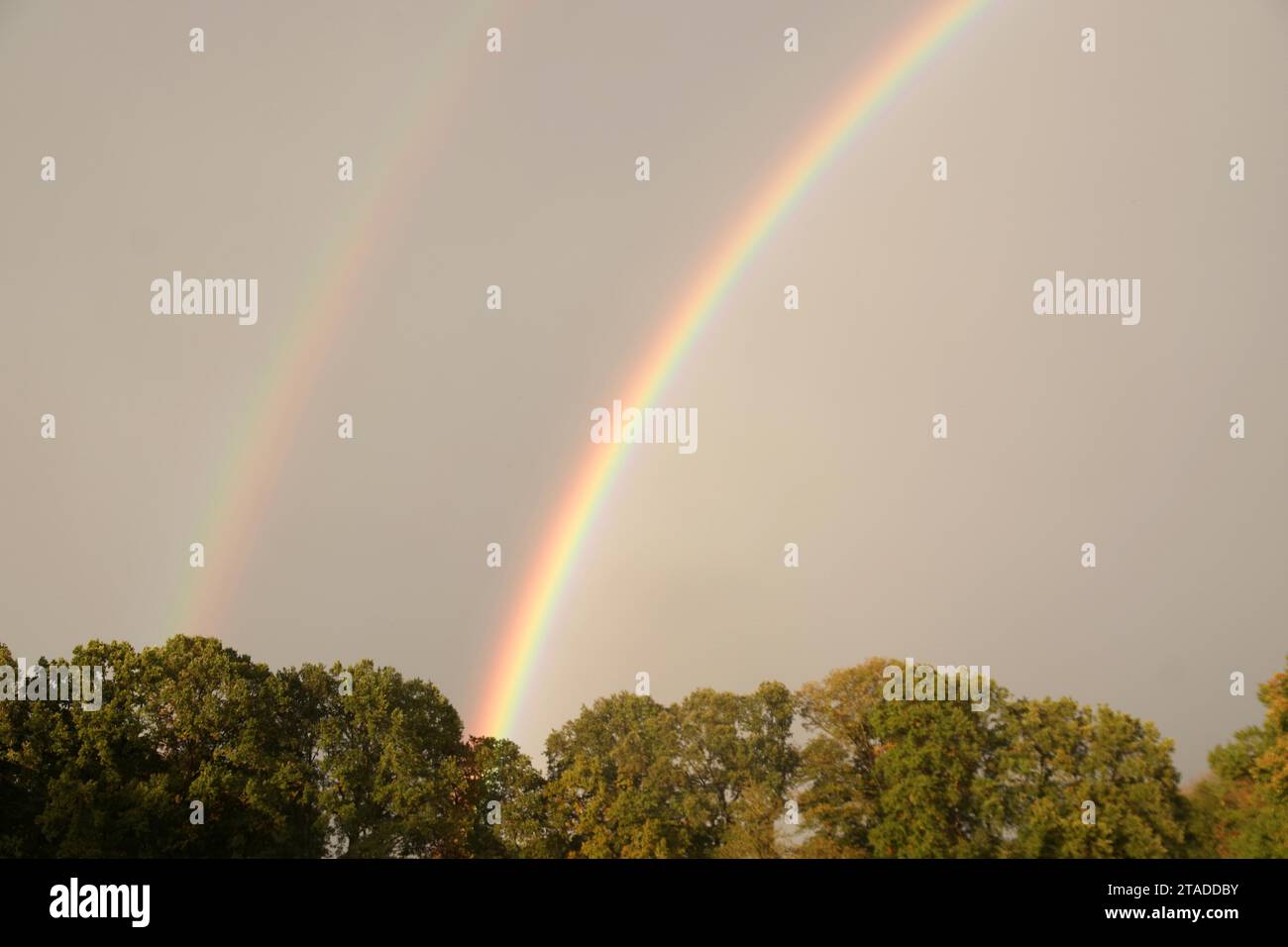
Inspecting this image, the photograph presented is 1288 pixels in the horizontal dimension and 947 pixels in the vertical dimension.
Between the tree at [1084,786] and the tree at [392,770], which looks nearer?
the tree at [1084,786]

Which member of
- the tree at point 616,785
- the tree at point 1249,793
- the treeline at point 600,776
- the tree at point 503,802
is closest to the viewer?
the tree at point 1249,793

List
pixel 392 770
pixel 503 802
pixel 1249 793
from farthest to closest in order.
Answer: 1. pixel 503 802
2. pixel 392 770
3. pixel 1249 793

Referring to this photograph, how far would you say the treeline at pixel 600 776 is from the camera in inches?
2457

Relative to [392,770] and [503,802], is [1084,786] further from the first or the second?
[392,770]

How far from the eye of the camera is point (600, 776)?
7031 cm

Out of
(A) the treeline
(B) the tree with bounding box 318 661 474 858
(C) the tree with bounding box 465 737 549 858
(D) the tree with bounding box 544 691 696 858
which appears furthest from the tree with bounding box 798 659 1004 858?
(B) the tree with bounding box 318 661 474 858

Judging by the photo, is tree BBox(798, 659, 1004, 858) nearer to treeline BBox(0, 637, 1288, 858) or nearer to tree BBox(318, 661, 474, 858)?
treeline BBox(0, 637, 1288, 858)

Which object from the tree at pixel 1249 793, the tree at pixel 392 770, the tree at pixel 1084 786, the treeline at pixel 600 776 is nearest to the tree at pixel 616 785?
the treeline at pixel 600 776

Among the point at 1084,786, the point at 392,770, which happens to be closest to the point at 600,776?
the point at 392,770

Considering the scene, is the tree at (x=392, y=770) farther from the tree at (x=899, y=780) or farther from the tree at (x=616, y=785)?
the tree at (x=899, y=780)

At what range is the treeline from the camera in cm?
6241
